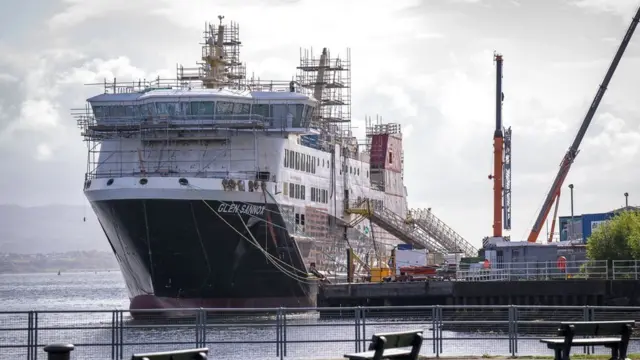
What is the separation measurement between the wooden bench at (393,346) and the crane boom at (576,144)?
2624 inches

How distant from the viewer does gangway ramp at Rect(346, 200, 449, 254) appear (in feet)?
259

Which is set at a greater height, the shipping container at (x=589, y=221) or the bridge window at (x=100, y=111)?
the bridge window at (x=100, y=111)

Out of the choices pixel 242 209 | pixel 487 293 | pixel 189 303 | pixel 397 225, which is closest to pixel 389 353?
pixel 487 293

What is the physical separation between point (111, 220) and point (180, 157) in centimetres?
416

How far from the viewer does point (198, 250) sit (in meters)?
62.4

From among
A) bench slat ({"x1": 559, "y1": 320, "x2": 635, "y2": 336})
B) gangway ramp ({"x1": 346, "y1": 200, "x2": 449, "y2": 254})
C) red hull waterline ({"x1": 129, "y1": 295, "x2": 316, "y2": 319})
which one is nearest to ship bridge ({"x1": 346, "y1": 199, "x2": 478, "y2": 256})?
gangway ramp ({"x1": 346, "y1": 200, "x2": 449, "y2": 254})

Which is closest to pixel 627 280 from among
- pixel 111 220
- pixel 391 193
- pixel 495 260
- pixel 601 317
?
pixel 601 317

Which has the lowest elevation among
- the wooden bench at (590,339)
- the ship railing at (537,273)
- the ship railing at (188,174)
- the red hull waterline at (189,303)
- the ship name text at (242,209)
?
the wooden bench at (590,339)

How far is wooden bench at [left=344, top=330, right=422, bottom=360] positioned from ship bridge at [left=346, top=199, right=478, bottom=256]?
171 feet

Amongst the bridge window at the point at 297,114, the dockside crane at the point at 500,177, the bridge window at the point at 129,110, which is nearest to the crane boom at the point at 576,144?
the dockside crane at the point at 500,177

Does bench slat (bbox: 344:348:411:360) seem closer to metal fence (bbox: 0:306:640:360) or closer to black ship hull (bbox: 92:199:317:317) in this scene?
metal fence (bbox: 0:306:640:360)

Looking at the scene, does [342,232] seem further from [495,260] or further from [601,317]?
[601,317]

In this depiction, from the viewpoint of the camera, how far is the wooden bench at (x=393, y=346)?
23.9 metres

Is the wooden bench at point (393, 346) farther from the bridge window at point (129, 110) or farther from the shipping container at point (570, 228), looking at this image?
the shipping container at point (570, 228)
